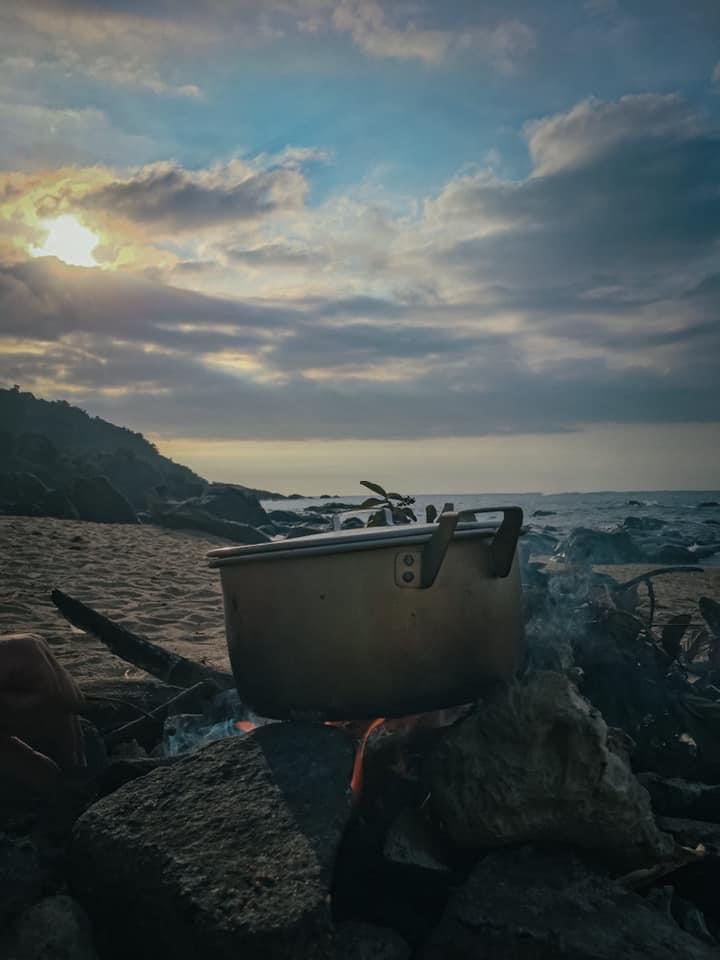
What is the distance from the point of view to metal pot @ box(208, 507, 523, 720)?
2160 millimetres

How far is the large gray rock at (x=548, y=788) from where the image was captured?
6.35 ft

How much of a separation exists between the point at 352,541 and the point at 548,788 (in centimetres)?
86

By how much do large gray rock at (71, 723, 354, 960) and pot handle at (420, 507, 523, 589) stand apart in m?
0.60

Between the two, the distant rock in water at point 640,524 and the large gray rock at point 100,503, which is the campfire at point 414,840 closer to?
the large gray rock at point 100,503

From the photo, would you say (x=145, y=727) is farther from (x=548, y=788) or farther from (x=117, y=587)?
(x=117, y=587)

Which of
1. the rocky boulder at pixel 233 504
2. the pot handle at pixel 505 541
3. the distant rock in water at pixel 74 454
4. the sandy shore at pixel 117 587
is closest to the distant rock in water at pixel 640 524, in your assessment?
the sandy shore at pixel 117 587

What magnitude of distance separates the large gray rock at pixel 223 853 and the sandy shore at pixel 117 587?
1.62 meters

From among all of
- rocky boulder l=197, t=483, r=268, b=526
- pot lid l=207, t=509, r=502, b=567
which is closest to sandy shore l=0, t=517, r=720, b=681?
pot lid l=207, t=509, r=502, b=567

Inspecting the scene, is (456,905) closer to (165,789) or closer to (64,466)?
(165,789)

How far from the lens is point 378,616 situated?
2.17m

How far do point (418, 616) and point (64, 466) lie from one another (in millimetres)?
22890

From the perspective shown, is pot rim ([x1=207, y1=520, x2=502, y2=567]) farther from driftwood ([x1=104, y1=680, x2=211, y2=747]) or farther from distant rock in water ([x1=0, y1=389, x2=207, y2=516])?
distant rock in water ([x1=0, y1=389, x2=207, y2=516])

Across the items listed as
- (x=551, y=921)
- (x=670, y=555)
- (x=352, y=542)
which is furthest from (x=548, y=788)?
(x=670, y=555)

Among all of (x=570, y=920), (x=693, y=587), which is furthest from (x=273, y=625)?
(x=693, y=587)
